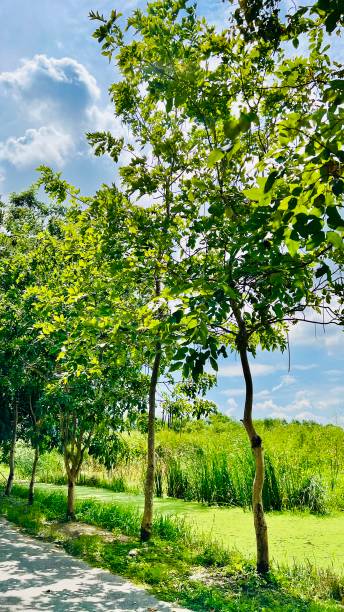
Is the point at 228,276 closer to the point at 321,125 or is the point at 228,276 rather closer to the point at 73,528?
the point at 321,125

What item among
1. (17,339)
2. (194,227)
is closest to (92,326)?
(194,227)

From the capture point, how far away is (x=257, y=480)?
23.1 ft

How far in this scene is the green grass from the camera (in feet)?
25.5

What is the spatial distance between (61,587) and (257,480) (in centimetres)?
266

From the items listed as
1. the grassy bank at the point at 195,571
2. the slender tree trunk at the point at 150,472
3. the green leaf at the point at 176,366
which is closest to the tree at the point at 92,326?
the slender tree trunk at the point at 150,472

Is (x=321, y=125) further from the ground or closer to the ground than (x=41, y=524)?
further from the ground

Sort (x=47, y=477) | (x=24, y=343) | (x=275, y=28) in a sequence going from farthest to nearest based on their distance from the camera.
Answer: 1. (x=47, y=477)
2. (x=24, y=343)
3. (x=275, y=28)

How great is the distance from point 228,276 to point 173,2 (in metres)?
4.87

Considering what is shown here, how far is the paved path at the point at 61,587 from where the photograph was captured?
18.8ft

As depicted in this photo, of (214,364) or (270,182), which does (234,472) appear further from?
(270,182)

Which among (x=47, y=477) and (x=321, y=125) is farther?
(x=47, y=477)

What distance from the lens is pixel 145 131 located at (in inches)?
331

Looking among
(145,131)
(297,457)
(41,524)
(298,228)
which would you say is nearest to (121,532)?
(41,524)

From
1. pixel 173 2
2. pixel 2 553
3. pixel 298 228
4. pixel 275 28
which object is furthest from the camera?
pixel 2 553
